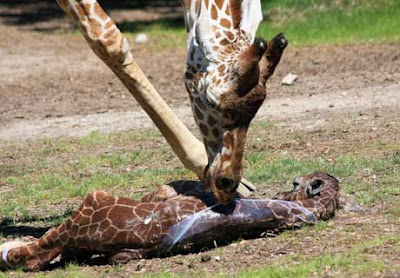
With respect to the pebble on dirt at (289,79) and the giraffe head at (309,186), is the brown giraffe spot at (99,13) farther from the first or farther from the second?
the pebble on dirt at (289,79)

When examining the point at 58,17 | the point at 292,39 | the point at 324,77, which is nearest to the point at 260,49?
the point at 324,77

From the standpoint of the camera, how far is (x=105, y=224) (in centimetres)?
Answer: 532

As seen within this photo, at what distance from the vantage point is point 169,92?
11828 millimetres

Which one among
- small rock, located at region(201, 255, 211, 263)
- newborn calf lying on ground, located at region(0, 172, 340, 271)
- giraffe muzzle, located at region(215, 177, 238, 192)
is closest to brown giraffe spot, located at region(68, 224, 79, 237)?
newborn calf lying on ground, located at region(0, 172, 340, 271)


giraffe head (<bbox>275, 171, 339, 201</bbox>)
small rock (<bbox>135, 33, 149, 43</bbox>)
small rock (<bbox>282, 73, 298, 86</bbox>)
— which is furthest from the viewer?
small rock (<bbox>135, 33, 149, 43</bbox>)

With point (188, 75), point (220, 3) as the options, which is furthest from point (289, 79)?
point (188, 75)

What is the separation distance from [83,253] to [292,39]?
9.77 m

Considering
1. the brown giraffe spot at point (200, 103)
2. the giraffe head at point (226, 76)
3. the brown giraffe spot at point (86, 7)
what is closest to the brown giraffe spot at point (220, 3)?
the giraffe head at point (226, 76)

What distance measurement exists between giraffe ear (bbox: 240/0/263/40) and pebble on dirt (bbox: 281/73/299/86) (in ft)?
20.7

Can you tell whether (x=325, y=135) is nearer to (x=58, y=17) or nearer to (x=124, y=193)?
(x=124, y=193)

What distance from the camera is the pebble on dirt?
11790 mm

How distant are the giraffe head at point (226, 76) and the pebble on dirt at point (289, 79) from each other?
6229 millimetres

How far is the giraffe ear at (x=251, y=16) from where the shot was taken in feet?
17.8

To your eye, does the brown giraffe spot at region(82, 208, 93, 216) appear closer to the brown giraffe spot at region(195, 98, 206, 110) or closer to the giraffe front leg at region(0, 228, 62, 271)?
the giraffe front leg at region(0, 228, 62, 271)
